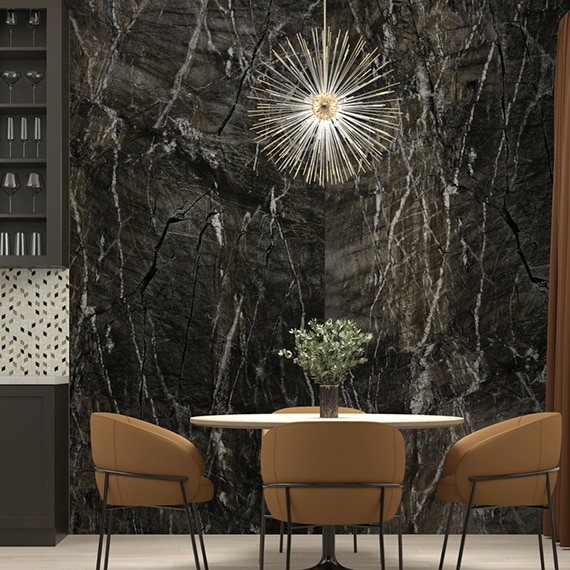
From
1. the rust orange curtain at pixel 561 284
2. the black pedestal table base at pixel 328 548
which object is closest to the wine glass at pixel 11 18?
the rust orange curtain at pixel 561 284

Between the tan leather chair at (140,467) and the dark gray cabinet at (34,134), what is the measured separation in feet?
5.33

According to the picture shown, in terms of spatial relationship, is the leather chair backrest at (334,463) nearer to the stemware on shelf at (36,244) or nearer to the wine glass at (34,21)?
the stemware on shelf at (36,244)

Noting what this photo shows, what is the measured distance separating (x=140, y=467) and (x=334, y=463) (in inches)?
32.9

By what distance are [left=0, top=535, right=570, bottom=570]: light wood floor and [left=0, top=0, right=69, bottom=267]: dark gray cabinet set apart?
1537 millimetres

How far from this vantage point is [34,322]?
5316 mm

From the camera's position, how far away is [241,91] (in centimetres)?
541

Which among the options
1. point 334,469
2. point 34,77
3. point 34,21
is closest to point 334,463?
point 334,469

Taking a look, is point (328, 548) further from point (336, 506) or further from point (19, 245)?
point (19, 245)

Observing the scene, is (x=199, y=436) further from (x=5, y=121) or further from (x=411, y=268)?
(x=5, y=121)

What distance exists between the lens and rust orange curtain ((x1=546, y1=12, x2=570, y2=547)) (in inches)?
190

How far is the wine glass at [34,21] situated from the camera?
5180mm

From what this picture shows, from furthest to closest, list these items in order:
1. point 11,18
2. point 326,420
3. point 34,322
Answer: point 34,322, point 11,18, point 326,420

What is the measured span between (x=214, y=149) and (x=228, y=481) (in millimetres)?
1903

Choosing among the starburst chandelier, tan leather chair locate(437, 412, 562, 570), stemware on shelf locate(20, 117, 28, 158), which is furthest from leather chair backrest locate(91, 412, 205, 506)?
the starburst chandelier
